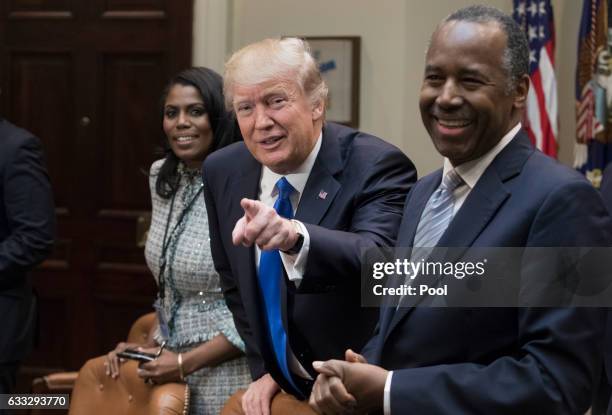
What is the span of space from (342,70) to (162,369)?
108 inches

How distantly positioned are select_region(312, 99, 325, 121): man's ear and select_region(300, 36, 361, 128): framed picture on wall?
2.97 metres

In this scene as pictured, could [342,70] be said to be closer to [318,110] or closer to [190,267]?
[190,267]

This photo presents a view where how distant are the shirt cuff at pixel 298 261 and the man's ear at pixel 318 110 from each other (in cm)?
43

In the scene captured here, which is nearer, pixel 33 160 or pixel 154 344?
pixel 154 344

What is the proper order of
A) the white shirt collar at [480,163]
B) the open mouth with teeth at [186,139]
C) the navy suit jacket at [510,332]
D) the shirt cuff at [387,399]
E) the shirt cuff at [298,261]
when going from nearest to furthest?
the navy suit jacket at [510,332]
the shirt cuff at [387,399]
the white shirt collar at [480,163]
the shirt cuff at [298,261]
the open mouth with teeth at [186,139]

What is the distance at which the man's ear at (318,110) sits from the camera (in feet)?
8.62

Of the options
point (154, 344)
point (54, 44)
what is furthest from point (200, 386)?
point (54, 44)

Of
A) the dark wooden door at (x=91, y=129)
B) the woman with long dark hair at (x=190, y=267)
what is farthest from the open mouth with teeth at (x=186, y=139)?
the dark wooden door at (x=91, y=129)

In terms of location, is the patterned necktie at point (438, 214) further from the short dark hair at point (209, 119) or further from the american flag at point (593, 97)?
the american flag at point (593, 97)

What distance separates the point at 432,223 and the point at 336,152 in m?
0.65

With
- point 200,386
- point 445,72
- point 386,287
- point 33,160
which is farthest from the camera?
point 33,160

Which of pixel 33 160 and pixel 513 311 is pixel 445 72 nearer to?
pixel 513 311

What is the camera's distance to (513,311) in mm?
1817

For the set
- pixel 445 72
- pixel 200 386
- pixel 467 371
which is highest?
pixel 445 72
